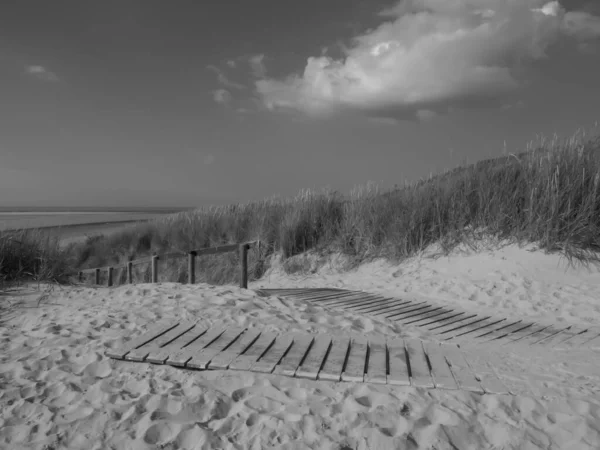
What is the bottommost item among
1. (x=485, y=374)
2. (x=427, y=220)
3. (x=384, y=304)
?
(x=384, y=304)

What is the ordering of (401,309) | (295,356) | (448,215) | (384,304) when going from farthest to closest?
1. (448,215)
2. (384,304)
3. (401,309)
4. (295,356)

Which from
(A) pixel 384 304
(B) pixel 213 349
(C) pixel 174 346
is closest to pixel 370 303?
(A) pixel 384 304

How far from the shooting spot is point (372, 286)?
22.4 feet

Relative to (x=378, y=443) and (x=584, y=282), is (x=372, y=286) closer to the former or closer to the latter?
(x=584, y=282)

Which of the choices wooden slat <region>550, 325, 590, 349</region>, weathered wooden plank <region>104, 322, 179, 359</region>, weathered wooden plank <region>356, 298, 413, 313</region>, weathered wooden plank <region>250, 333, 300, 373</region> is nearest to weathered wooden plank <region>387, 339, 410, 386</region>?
weathered wooden plank <region>250, 333, 300, 373</region>

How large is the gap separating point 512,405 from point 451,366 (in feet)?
1.97

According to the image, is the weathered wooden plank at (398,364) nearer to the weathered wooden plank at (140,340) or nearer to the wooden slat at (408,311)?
the wooden slat at (408,311)

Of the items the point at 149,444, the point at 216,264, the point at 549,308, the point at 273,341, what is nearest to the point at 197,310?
the point at 273,341

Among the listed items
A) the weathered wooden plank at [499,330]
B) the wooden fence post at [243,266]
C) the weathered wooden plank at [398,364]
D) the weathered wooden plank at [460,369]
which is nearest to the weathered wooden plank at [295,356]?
the weathered wooden plank at [398,364]

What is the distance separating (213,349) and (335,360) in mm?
997

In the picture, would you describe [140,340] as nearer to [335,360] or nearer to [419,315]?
[335,360]

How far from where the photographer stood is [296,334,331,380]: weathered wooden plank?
2976mm

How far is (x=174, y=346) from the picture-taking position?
341 centimetres

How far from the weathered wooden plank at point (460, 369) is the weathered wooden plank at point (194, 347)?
6.49ft
